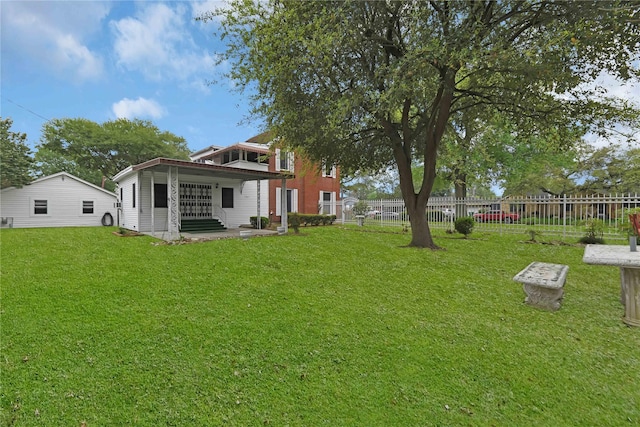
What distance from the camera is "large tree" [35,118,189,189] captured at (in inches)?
998

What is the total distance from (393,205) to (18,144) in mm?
22684

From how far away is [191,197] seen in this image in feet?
47.3

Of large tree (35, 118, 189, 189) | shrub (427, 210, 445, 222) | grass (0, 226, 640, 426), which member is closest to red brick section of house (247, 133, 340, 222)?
shrub (427, 210, 445, 222)

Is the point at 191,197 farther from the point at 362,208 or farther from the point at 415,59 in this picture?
the point at 415,59

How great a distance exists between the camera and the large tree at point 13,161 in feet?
52.5

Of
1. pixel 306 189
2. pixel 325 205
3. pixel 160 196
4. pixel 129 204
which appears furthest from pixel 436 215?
pixel 129 204

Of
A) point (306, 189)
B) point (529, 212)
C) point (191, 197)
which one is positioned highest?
point (306, 189)

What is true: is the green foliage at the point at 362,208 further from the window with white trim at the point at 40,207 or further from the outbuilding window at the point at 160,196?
the window with white trim at the point at 40,207

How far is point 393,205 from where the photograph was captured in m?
16.8

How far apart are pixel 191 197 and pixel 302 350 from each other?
42.7 ft

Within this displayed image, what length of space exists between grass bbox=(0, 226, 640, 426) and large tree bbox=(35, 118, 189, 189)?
2421 cm

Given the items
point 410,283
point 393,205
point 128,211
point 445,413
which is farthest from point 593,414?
point 128,211

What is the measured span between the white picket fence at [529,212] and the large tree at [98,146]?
1898 cm

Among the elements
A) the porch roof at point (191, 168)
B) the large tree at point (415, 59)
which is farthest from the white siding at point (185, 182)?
the large tree at point (415, 59)
